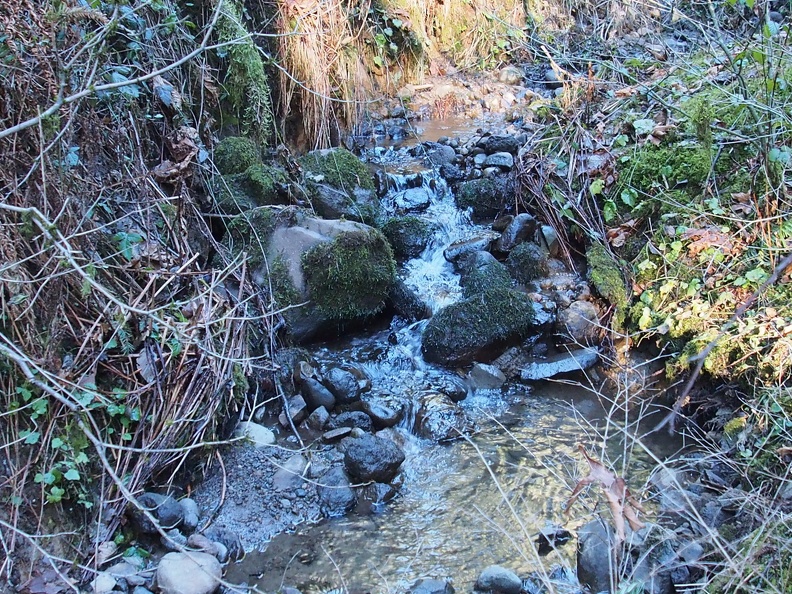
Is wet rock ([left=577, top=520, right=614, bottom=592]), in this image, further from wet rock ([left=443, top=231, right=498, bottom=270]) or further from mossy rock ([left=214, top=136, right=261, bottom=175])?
mossy rock ([left=214, top=136, right=261, bottom=175])

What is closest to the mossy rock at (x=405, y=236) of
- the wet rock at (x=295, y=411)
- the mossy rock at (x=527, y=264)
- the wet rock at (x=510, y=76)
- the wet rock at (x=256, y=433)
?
the mossy rock at (x=527, y=264)

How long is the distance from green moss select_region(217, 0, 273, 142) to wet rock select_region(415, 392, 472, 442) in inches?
97.1

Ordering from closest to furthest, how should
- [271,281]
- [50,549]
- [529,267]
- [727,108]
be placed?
[50,549] → [271,281] → [727,108] → [529,267]

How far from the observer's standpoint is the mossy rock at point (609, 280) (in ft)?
12.8

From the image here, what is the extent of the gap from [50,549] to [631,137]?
174 inches

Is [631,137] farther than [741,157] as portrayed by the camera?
Yes

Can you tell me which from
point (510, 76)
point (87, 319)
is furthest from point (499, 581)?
point (510, 76)

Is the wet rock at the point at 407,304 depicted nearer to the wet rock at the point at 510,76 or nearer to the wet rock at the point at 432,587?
the wet rock at the point at 432,587

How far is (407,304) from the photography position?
13.9ft

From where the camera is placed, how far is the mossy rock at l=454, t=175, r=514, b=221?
5098 millimetres

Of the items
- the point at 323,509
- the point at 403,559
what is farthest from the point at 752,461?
the point at 323,509

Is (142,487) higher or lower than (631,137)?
lower

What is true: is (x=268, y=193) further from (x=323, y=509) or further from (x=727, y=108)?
(x=727, y=108)

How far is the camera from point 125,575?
7.43 feet
